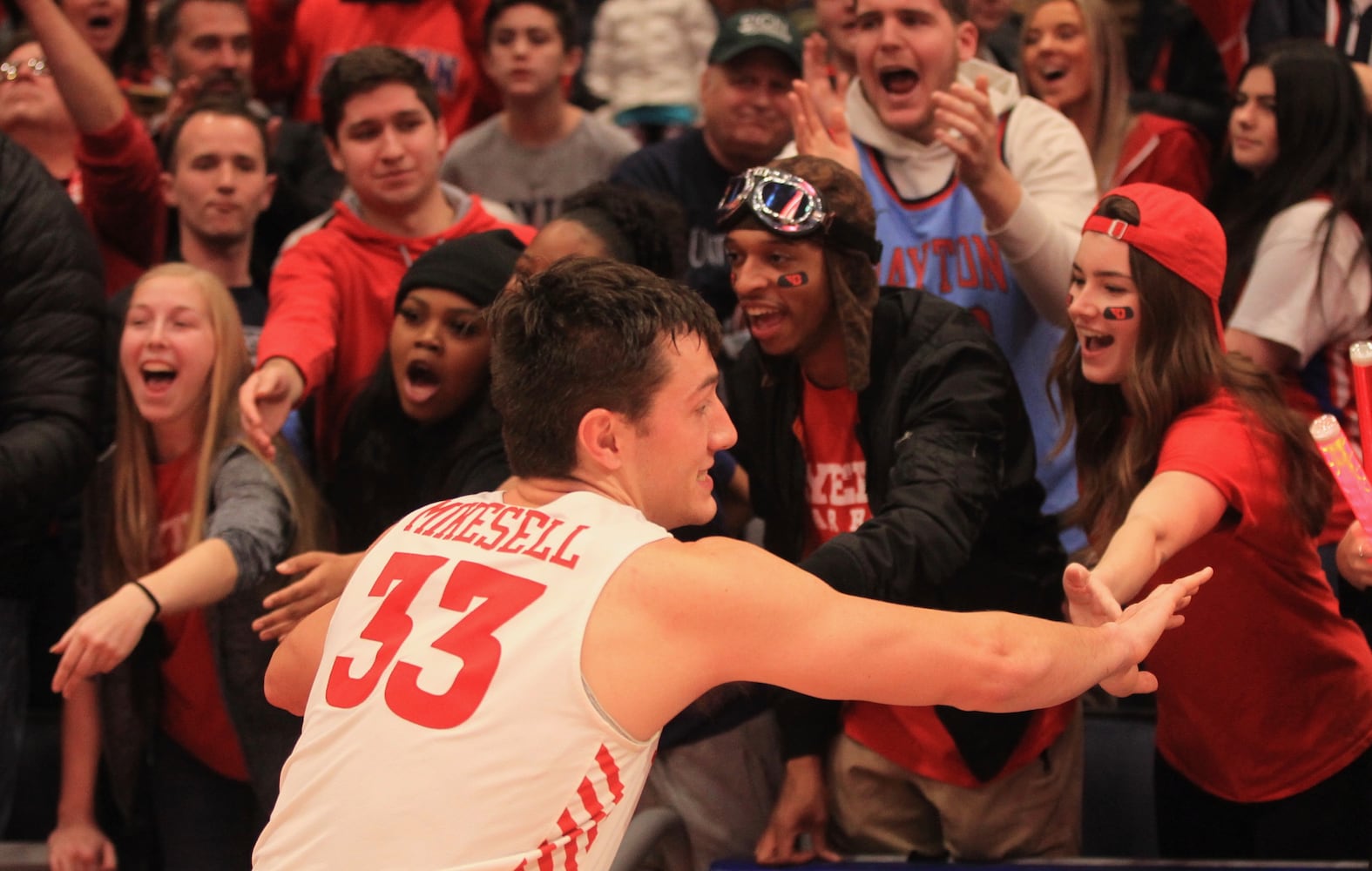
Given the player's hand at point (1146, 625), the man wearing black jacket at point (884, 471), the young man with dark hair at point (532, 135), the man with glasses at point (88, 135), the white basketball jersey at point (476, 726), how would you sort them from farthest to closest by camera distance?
1. the young man with dark hair at point (532, 135)
2. the man with glasses at point (88, 135)
3. the man wearing black jacket at point (884, 471)
4. the player's hand at point (1146, 625)
5. the white basketball jersey at point (476, 726)

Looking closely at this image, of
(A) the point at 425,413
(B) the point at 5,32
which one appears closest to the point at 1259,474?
(A) the point at 425,413

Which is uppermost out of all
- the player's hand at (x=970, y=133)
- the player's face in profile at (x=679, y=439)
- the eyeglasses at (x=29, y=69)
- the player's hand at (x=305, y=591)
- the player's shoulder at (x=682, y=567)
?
the eyeglasses at (x=29, y=69)

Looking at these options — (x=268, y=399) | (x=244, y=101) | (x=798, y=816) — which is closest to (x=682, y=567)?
(x=798, y=816)

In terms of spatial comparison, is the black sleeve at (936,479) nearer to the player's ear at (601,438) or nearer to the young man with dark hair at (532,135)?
the player's ear at (601,438)

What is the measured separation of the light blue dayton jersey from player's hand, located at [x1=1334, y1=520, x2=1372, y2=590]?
106 centimetres

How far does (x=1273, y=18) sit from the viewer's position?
4559 mm

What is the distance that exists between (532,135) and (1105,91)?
5.84 ft

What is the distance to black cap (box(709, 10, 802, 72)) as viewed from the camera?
4.64 m

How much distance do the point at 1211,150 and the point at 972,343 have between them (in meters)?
1.76

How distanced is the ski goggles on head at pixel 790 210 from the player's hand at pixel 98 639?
1455mm

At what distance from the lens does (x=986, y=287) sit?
3.70 meters

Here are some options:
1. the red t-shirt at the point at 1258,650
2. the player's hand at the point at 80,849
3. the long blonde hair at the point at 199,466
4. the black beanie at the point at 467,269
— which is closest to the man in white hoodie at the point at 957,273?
the red t-shirt at the point at 1258,650

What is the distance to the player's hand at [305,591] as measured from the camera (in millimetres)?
3041

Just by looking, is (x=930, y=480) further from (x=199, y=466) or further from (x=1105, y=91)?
(x=1105, y=91)
